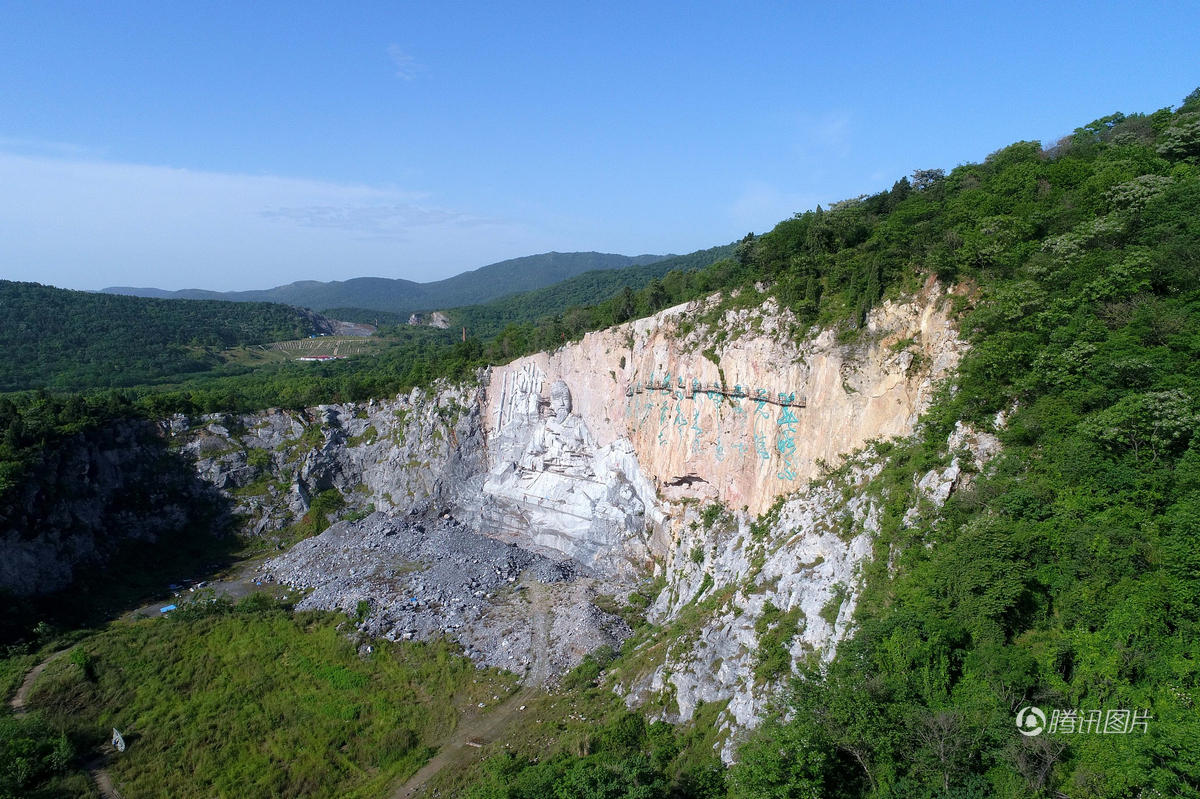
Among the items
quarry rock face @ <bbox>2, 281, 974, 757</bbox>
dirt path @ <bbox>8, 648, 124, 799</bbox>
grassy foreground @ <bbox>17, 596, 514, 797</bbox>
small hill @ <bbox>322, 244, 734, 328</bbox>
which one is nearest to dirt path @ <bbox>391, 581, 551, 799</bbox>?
quarry rock face @ <bbox>2, 281, 974, 757</bbox>

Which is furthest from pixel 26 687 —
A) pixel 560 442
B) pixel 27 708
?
pixel 560 442

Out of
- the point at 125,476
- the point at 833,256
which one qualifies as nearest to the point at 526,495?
the point at 833,256

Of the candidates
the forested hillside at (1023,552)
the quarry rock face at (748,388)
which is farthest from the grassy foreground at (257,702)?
the quarry rock face at (748,388)

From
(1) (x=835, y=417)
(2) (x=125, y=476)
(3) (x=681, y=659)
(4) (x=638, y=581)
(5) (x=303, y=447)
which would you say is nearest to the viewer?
(3) (x=681, y=659)

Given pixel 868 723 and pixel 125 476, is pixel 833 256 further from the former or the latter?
pixel 125 476

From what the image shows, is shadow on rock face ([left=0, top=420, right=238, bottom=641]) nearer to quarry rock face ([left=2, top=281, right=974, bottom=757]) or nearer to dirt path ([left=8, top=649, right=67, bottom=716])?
quarry rock face ([left=2, top=281, right=974, bottom=757])

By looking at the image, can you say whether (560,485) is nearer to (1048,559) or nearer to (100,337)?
(1048,559)
